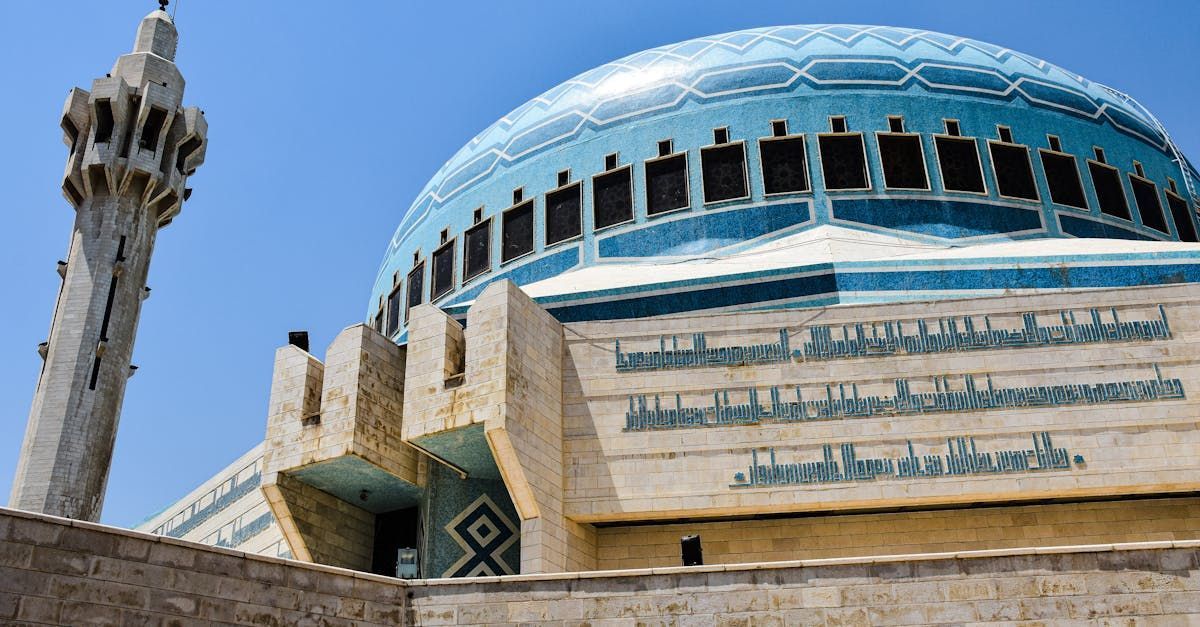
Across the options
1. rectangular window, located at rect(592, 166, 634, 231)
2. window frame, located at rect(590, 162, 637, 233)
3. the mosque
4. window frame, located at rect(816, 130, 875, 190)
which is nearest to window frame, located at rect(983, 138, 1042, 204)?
the mosque

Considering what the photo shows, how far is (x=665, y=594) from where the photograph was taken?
9.34 meters

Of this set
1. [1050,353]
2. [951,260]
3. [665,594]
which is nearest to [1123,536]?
[1050,353]

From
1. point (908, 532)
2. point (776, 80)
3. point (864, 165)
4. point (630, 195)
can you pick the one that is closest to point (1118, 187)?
point (864, 165)

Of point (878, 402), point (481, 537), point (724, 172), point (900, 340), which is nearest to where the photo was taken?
point (878, 402)

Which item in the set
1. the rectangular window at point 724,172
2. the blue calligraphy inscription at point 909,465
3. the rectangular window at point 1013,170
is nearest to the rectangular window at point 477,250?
the rectangular window at point 724,172

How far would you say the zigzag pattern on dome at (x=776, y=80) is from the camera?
69.8ft

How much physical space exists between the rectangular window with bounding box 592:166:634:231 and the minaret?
7.13 m

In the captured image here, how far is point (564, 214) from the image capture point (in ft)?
68.7

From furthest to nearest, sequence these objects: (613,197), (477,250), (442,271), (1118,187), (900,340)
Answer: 1. (442,271)
2. (477,250)
3. (1118,187)
4. (613,197)
5. (900,340)

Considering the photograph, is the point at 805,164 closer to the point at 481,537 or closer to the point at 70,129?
the point at 481,537

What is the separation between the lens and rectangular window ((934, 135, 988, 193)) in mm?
19625

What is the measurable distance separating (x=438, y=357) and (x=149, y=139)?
29.9ft

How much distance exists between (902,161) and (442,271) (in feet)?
29.3

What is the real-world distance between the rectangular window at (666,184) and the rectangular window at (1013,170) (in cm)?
534
